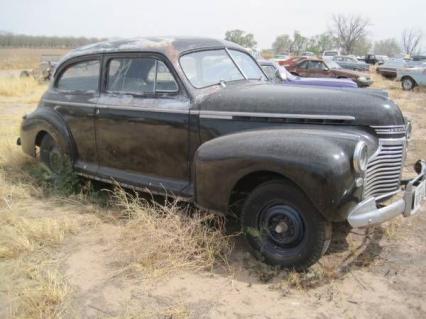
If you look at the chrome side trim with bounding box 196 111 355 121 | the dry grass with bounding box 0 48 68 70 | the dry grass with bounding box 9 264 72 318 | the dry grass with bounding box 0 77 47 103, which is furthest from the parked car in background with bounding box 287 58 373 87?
the dry grass with bounding box 0 48 68 70

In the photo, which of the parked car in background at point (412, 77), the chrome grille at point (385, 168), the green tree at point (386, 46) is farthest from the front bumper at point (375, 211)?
the green tree at point (386, 46)

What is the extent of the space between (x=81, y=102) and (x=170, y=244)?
2258 mm

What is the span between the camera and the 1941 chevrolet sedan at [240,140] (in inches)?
136

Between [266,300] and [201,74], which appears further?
[201,74]

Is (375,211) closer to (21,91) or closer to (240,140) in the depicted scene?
(240,140)

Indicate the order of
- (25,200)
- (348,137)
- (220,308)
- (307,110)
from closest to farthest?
(220,308) < (348,137) < (307,110) < (25,200)

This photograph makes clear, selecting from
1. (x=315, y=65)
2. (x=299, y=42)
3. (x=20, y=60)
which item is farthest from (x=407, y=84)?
(x=299, y=42)

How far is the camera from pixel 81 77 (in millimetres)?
5488

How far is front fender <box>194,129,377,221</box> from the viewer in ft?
10.9

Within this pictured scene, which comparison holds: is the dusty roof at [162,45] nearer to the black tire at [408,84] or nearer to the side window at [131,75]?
the side window at [131,75]

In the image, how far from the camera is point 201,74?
4613 millimetres

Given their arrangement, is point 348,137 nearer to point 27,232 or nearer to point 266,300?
point 266,300

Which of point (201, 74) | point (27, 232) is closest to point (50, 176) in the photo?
point (27, 232)

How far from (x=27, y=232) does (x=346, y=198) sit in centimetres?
295
